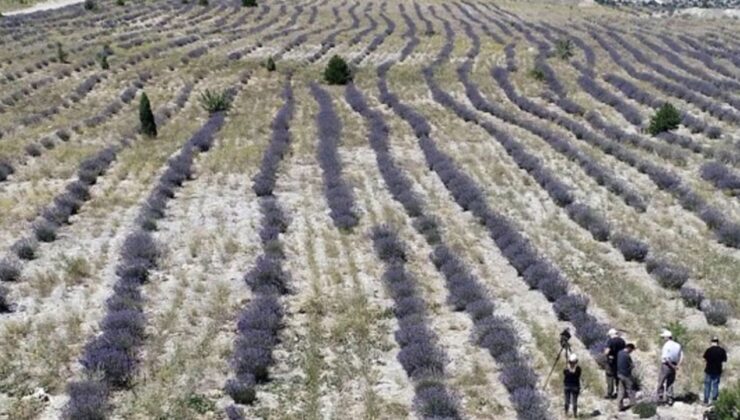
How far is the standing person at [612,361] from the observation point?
12.5m

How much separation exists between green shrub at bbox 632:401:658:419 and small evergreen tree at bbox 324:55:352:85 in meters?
32.6

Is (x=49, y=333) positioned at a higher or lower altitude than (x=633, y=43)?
higher

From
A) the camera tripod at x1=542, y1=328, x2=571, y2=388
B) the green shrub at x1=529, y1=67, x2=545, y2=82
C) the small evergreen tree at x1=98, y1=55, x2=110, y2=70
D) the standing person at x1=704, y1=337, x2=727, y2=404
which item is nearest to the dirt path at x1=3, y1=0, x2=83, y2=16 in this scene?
the small evergreen tree at x1=98, y1=55, x2=110, y2=70

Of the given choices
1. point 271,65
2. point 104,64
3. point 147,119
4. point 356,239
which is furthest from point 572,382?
point 104,64

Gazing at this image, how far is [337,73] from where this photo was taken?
42688mm

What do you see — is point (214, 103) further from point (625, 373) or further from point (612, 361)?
point (625, 373)

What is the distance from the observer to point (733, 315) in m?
15.4

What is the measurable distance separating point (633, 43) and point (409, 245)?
43.6m

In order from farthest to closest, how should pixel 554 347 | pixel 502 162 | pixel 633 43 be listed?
pixel 633 43 → pixel 502 162 → pixel 554 347

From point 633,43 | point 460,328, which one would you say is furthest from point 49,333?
point 633,43

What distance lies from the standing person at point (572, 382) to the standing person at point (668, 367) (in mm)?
1308

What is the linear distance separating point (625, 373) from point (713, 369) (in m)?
1.26

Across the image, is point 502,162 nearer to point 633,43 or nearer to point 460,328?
point 460,328

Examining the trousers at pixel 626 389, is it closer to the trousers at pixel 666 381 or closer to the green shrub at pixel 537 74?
the trousers at pixel 666 381
